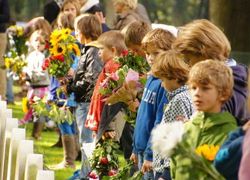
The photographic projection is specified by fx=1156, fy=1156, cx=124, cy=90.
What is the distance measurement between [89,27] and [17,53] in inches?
206

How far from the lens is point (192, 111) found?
7.16m

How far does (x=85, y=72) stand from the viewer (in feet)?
35.6

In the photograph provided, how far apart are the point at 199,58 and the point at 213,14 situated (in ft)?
17.6

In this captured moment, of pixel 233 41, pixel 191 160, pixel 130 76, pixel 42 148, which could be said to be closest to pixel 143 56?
pixel 130 76

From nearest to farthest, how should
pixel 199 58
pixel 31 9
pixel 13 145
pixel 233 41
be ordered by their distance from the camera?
pixel 199 58
pixel 13 145
pixel 233 41
pixel 31 9

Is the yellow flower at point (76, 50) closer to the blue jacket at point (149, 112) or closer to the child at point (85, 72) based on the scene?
the child at point (85, 72)

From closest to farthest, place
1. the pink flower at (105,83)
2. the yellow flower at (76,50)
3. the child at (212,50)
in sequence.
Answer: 1. the child at (212,50)
2. the pink flower at (105,83)
3. the yellow flower at (76,50)

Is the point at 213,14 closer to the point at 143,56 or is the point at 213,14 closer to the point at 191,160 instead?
the point at 143,56

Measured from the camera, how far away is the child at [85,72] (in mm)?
10742

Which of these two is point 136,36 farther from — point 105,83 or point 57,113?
point 57,113

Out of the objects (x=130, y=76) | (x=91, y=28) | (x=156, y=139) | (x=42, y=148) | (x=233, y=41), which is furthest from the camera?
(x=42, y=148)

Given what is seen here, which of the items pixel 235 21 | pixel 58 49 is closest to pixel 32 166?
pixel 58 49

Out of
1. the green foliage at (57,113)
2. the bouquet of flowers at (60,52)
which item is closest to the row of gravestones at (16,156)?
the bouquet of flowers at (60,52)

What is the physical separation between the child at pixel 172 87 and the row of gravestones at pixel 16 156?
878 mm
